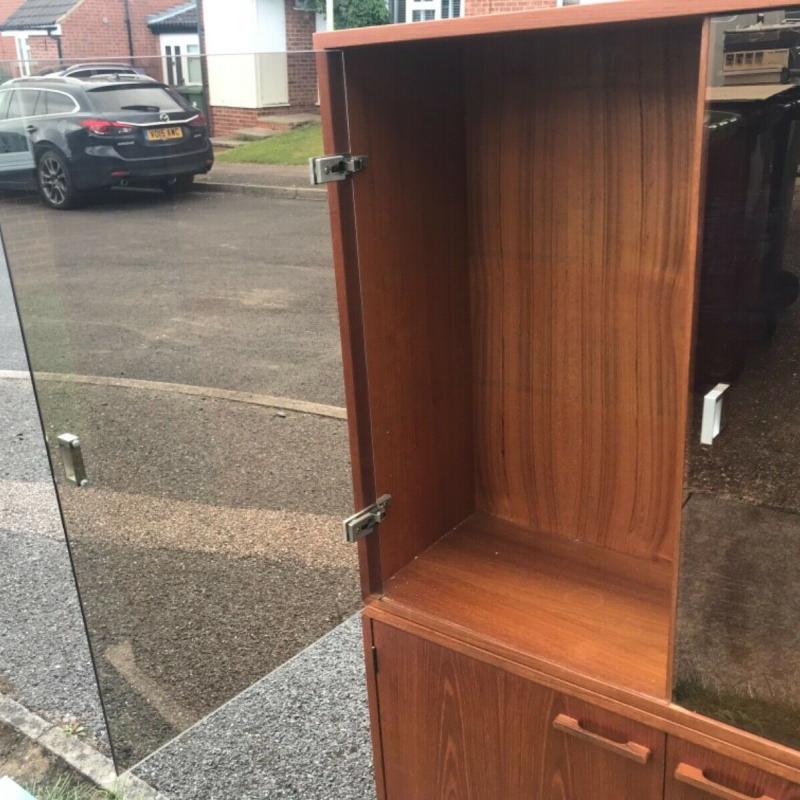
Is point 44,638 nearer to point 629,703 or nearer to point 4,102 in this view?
point 4,102

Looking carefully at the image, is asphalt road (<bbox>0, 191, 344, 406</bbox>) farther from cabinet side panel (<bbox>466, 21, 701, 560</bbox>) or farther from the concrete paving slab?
the concrete paving slab

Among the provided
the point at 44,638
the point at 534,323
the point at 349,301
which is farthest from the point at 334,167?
the point at 44,638

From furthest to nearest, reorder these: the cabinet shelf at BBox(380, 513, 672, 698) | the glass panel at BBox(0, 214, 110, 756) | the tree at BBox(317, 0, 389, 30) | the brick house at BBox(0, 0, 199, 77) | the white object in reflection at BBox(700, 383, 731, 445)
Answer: the brick house at BBox(0, 0, 199, 77), the tree at BBox(317, 0, 389, 30), the glass panel at BBox(0, 214, 110, 756), the cabinet shelf at BBox(380, 513, 672, 698), the white object in reflection at BBox(700, 383, 731, 445)

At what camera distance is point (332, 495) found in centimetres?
296

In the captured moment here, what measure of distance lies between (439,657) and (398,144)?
0.95 metres

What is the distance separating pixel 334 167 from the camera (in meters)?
1.45

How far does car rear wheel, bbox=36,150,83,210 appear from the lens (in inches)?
68.9

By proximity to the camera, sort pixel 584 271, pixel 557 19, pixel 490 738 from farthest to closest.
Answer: pixel 584 271
pixel 490 738
pixel 557 19

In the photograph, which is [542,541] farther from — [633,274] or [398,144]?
[398,144]

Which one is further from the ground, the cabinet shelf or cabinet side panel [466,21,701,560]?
cabinet side panel [466,21,701,560]

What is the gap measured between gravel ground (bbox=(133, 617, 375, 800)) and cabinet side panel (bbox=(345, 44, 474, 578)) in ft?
2.54

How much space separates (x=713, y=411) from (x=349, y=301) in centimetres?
A: 66

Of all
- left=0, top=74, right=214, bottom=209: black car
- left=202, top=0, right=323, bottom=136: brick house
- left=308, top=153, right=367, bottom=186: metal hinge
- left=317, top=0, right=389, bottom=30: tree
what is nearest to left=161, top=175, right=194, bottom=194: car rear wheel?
left=0, top=74, right=214, bottom=209: black car

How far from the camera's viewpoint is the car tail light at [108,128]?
1.86m
